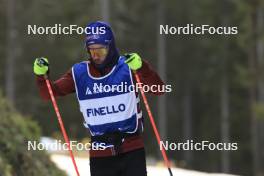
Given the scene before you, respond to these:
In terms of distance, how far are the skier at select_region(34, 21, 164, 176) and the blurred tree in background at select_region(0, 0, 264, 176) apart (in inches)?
1511

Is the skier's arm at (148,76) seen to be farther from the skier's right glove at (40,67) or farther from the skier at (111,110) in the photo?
the skier's right glove at (40,67)

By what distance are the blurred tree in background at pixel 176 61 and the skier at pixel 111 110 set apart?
126 ft

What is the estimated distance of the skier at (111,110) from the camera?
6168 millimetres

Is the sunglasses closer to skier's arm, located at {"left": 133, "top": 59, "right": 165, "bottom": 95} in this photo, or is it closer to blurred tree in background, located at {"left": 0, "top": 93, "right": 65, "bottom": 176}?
skier's arm, located at {"left": 133, "top": 59, "right": 165, "bottom": 95}

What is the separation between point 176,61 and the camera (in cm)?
5506

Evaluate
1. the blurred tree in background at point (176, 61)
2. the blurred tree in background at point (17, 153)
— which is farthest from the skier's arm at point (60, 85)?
the blurred tree in background at point (176, 61)

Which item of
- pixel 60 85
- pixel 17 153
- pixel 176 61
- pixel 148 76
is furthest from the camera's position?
pixel 176 61

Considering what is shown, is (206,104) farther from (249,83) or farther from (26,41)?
(249,83)


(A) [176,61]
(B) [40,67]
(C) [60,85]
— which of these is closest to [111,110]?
(C) [60,85]

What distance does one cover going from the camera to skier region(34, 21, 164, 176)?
20.2ft

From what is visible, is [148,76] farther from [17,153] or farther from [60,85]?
[17,153]

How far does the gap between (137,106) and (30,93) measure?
4506 centimetres

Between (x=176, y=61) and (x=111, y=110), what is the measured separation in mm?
49050

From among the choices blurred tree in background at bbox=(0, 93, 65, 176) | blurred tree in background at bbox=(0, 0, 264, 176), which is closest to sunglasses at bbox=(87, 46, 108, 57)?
blurred tree in background at bbox=(0, 93, 65, 176)
